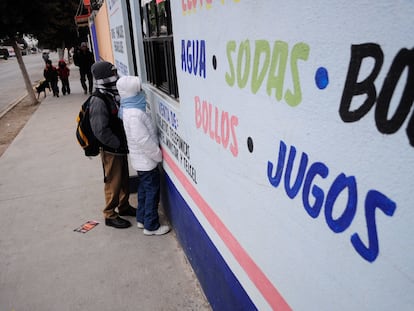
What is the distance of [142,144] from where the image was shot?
320 cm

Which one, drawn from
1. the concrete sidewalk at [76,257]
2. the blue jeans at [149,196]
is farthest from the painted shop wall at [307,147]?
the blue jeans at [149,196]

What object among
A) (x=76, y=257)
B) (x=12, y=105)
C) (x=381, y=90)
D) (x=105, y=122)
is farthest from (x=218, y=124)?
(x=12, y=105)

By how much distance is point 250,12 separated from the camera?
1.40 m

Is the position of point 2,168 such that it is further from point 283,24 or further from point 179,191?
point 283,24

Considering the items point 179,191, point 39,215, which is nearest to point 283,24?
point 179,191

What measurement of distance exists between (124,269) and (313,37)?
2.73m

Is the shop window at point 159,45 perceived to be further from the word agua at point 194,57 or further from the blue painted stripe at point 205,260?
the blue painted stripe at point 205,260

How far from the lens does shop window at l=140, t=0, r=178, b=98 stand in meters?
2.88

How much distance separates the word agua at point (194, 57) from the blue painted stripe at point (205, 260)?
1.12 m

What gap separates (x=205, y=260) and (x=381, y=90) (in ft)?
6.54

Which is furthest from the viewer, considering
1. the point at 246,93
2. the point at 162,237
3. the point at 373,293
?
the point at 162,237

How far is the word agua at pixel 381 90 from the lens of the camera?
0.79 metres

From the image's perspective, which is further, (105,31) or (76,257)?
(105,31)

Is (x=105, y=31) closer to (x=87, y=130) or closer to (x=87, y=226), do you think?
(x=87, y=130)
